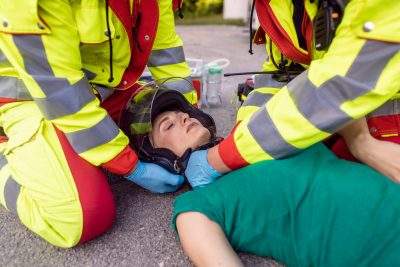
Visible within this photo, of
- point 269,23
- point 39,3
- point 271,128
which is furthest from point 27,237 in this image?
point 269,23

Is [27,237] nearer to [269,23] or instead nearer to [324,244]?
[324,244]

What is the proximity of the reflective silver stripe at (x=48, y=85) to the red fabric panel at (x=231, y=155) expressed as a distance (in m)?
0.44

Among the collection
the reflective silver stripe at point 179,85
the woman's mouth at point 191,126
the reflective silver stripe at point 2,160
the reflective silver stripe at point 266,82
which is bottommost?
the reflective silver stripe at point 2,160

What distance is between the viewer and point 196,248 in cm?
94

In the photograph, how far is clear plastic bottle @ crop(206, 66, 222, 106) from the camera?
7.86ft

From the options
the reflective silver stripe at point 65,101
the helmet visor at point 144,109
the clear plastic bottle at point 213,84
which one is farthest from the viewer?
the clear plastic bottle at point 213,84

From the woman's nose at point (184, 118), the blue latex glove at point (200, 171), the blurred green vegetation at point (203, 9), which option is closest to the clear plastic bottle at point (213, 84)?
the woman's nose at point (184, 118)

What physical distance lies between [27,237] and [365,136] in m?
1.06

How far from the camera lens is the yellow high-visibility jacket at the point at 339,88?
86cm

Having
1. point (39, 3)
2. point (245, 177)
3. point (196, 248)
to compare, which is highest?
point (39, 3)

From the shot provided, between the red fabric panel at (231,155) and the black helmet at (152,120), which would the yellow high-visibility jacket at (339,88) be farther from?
the black helmet at (152,120)

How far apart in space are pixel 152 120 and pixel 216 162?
413 mm

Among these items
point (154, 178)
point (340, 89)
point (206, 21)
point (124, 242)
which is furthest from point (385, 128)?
point (206, 21)

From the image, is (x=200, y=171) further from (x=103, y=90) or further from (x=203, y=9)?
(x=203, y=9)
